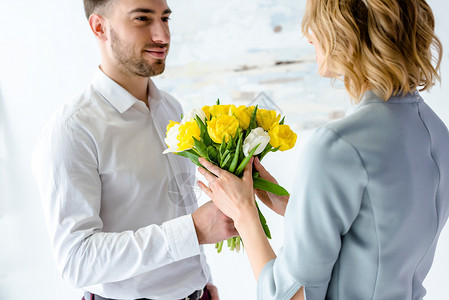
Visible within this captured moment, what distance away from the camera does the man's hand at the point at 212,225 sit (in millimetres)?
1506

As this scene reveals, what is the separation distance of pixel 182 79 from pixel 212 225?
6.46 feet

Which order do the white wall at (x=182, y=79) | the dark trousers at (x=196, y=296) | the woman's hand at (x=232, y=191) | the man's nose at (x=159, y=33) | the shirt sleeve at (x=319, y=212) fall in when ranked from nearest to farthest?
the shirt sleeve at (x=319, y=212) → the woman's hand at (x=232, y=191) → the dark trousers at (x=196, y=296) → the man's nose at (x=159, y=33) → the white wall at (x=182, y=79)

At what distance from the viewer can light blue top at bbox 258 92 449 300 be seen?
3.28 feet

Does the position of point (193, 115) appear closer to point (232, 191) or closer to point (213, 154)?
point (213, 154)

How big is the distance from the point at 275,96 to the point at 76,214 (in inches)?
79.7

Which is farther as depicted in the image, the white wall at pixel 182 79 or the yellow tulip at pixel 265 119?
the white wall at pixel 182 79

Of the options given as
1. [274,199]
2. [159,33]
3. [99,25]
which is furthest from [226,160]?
[99,25]

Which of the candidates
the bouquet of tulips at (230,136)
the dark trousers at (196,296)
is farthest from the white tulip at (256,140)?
the dark trousers at (196,296)

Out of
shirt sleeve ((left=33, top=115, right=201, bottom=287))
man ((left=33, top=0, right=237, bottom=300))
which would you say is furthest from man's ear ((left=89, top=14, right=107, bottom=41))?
shirt sleeve ((left=33, top=115, right=201, bottom=287))

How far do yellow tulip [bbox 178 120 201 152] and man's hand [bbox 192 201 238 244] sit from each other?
0.26 m

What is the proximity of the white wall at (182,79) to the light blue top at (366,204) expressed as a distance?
6.97 ft

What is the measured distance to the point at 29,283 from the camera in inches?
138

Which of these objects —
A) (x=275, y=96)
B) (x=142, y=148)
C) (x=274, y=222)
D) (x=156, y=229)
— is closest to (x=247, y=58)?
(x=275, y=96)

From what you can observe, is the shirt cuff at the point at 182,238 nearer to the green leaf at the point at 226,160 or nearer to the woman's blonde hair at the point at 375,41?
the green leaf at the point at 226,160
